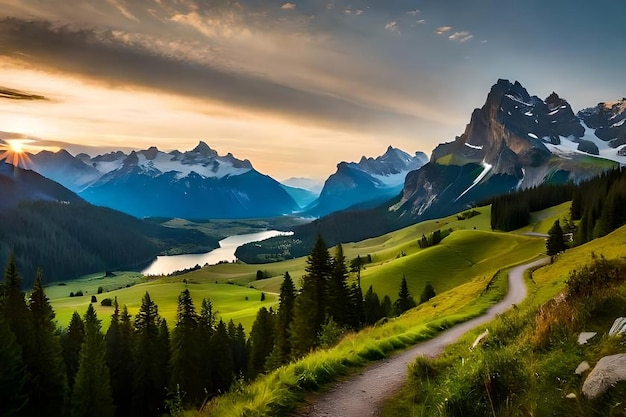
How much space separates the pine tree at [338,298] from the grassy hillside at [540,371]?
101ft

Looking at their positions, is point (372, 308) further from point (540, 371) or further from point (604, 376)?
point (604, 376)

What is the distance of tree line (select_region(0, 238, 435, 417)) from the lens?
124 feet

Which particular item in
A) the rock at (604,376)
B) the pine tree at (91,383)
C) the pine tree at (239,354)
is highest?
the rock at (604,376)

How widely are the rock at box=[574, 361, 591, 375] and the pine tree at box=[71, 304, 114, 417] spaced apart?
1741 inches

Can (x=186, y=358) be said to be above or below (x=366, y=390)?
below

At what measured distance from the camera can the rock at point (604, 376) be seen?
6.26 meters

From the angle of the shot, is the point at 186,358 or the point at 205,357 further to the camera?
the point at 205,357

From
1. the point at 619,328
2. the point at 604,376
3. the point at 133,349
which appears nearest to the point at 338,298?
the point at 133,349

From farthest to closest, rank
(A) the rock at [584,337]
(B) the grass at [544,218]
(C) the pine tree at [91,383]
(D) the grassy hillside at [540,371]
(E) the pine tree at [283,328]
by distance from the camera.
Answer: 1. (B) the grass at [544,218]
2. (E) the pine tree at [283,328]
3. (C) the pine tree at [91,383]
4. (A) the rock at [584,337]
5. (D) the grassy hillside at [540,371]

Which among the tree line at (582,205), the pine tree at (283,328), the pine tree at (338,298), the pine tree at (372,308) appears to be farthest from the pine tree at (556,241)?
the pine tree at (283,328)

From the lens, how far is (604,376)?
6414 mm

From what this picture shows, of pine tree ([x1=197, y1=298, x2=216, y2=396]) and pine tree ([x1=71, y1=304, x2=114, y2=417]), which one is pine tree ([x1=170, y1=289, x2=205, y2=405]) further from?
pine tree ([x1=71, y1=304, x2=114, y2=417])

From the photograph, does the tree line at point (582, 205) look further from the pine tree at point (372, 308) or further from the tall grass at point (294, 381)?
the tall grass at point (294, 381)

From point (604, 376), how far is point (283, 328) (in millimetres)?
46987
